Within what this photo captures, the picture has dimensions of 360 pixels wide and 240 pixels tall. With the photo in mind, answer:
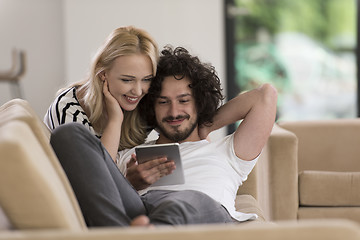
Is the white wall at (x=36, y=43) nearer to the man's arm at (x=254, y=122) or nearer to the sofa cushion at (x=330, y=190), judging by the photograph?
the sofa cushion at (x=330, y=190)

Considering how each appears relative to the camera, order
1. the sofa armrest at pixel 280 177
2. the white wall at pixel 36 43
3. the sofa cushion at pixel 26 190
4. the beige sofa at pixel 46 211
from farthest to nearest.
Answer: the white wall at pixel 36 43 < the sofa armrest at pixel 280 177 < the sofa cushion at pixel 26 190 < the beige sofa at pixel 46 211

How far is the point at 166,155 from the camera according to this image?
2.36 metres

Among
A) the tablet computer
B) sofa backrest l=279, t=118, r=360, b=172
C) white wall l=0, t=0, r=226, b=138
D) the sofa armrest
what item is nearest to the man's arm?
the tablet computer

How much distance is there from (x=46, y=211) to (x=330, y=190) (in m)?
2.24

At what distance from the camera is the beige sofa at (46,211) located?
51.9 inches

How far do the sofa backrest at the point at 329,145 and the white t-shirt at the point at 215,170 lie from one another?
4.71ft

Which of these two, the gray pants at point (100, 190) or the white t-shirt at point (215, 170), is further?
the white t-shirt at point (215, 170)

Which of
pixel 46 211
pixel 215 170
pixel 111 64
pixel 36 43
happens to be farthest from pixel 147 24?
pixel 46 211

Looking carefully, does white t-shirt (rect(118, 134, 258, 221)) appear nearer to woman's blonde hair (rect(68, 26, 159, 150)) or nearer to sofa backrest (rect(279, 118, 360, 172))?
woman's blonde hair (rect(68, 26, 159, 150))

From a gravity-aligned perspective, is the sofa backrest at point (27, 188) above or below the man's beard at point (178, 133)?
above

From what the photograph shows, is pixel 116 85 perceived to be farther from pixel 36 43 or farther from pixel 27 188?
pixel 36 43

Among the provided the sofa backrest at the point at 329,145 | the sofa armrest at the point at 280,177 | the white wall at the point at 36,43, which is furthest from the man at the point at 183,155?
the white wall at the point at 36,43

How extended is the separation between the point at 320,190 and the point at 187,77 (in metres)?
1.15

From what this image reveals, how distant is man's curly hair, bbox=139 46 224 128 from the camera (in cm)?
272
